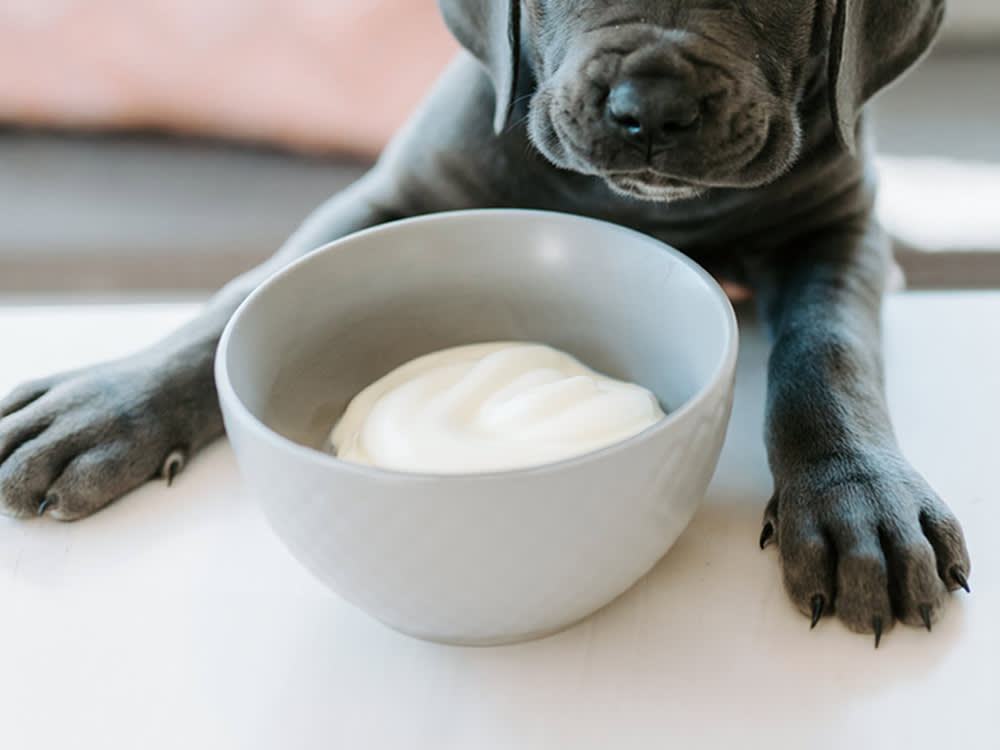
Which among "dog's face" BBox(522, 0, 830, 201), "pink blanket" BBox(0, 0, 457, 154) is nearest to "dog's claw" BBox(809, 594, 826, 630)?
"dog's face" BBox(522, 0, 830, 201)

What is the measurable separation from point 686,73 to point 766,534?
36cm

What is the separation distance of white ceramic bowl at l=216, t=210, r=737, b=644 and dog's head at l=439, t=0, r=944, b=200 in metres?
0.14

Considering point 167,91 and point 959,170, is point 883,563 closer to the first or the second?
point 959,170

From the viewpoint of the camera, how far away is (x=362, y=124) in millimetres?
1836

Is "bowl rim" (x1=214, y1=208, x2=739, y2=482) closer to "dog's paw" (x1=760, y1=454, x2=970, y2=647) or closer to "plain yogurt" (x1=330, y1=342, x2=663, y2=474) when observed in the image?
"plain yogurt" (x1=330, y1=342, x2=663, y2=474)

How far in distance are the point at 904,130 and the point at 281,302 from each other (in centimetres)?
145

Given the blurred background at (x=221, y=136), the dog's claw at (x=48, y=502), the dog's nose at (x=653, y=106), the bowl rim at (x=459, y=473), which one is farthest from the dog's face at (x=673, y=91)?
the blurred background at (x=221, y=136)

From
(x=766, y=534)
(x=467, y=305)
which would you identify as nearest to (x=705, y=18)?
(x=467, y=305)

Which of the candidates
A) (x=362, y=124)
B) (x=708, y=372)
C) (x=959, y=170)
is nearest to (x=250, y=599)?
(x=708, y=372)

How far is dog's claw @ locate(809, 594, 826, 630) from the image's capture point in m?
0.73

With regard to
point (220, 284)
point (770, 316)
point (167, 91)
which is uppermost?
point (770, 316)

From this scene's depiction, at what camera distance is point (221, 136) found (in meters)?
1.88

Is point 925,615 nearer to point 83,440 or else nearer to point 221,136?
point 83,440

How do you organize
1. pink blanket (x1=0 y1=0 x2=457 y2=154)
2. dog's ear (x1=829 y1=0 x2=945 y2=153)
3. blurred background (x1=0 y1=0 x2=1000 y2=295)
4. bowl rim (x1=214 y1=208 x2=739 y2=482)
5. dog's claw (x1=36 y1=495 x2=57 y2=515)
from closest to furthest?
bowl rim (x1=214 y1=208 x2=739 y2=482) → dog's claw (x1=36 y1=495 x2=57 y2=515) → dog's ear (x1=829 y1=0 x2=945 y2=153) → blurred background (x1=0 y1=0 x2=1000 y2=295) → pink blanket (x1=0 y1=0 x2=457 y2=154)
